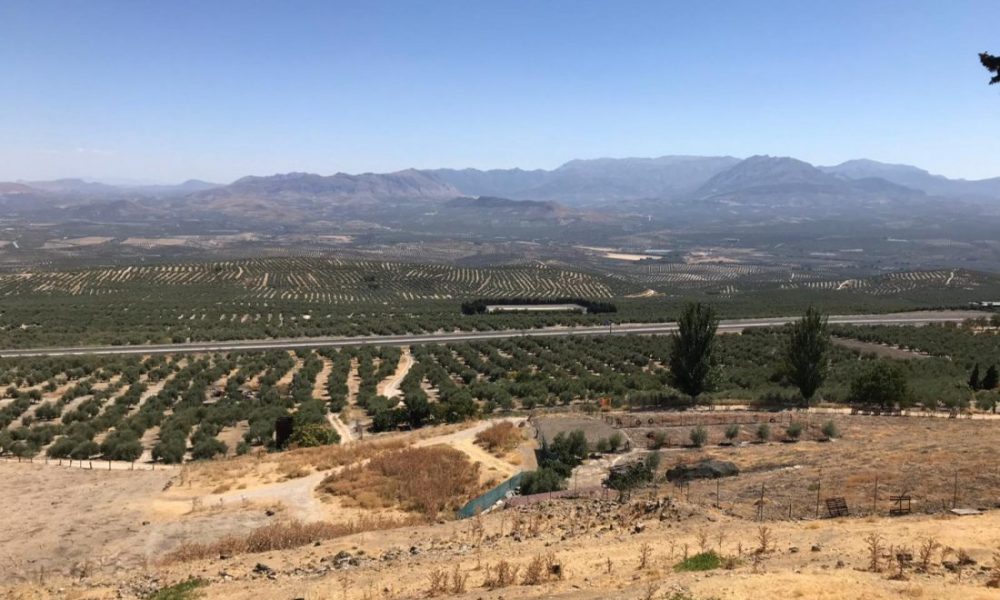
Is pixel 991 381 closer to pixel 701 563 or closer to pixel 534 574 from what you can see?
pixel 701 563

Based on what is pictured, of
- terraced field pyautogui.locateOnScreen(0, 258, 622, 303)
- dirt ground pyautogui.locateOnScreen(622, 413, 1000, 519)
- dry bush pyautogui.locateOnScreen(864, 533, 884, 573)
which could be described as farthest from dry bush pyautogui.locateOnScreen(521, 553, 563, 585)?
terraced field pyautogui.locateOnScreen(0, 258, 622, 303)

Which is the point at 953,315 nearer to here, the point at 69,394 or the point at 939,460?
the point at 939,460

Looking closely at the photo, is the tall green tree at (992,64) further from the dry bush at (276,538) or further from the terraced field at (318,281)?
the terraced field at (318,281)

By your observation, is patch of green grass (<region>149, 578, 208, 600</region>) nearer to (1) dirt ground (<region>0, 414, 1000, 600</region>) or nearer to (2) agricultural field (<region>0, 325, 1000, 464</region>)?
(1) dirt ground (<region>0, 414, 1000, 600</region>)

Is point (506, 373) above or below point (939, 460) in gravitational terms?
below

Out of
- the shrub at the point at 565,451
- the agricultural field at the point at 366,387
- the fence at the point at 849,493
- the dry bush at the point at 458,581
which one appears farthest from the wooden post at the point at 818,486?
the agricultural field at the point at 366,387

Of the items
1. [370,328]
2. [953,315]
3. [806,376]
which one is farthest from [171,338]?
[953,315]
